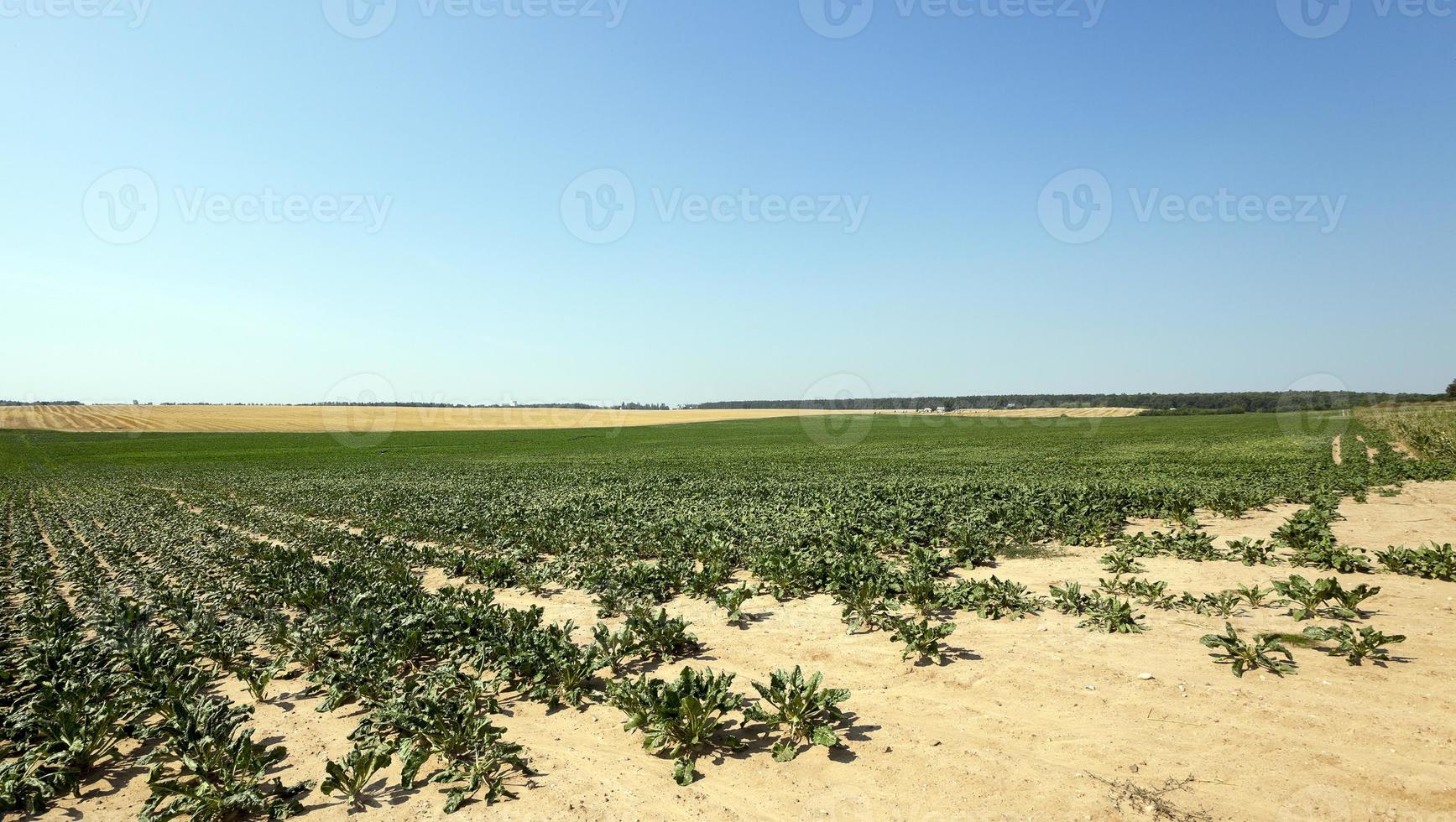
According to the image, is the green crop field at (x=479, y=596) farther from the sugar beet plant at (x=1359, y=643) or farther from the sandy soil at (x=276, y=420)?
the sandy soil at (x=276, y=420)

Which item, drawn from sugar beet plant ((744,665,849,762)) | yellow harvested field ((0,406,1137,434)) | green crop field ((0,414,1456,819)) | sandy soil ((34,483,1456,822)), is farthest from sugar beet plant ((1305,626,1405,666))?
yellow harvested field ((0,406,1137,434))

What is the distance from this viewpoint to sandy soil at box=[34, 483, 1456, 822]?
4.38 meters

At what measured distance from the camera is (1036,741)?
Answer: 5184mm

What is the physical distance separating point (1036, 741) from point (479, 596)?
791 centimetres

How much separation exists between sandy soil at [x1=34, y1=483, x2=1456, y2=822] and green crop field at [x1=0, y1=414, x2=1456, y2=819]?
0.86 feet

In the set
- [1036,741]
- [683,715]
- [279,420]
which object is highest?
[279,420]

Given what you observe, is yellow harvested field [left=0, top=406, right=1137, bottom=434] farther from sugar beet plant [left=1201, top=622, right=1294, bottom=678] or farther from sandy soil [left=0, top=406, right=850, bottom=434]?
sugar beet plant [left=1201, top=622, right=1294, bottom=678]

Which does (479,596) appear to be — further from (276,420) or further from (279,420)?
(276,420)

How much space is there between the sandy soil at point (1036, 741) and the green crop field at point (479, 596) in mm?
261

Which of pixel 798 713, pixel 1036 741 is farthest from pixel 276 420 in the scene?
pixel 1036 741

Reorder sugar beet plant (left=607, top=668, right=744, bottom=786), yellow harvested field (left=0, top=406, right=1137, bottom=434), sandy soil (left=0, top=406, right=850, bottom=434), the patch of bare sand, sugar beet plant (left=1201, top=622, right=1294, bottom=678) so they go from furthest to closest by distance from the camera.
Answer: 1. sandy soil (left=0, top=406, right=850, bottom=434)
2. yellow harvested field (left=0, top=406, right=1137, bottom=434)
3. the patch of bare sand
4. sugar beet plant (left=1201, top=622, right=1294, bottom=678)
5. sugar beet plant (left=607, top=668, right=744, bottom=786)

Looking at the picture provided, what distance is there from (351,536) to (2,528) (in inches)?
636

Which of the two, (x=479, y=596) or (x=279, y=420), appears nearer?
(x=479, y=596)

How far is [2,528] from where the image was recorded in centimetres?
2128
